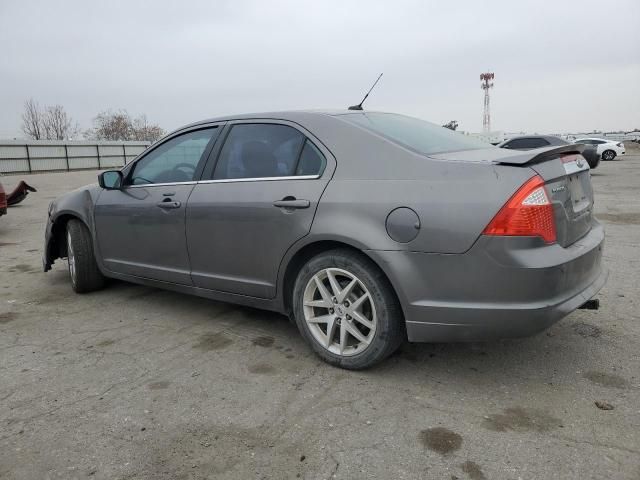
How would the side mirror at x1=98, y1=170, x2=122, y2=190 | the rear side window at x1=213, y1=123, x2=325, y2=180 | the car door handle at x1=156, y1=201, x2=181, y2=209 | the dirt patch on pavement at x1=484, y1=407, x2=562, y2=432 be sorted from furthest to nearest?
the side mirror at x1=98, y1=170, x2=122, y2=190 < the car door handle at x1=156, y1=201, x2=181, y2=209 < the rear side window at x1=213, y1=123, x2=325, y2=180 < the dirt patch on pavement at x1=484, y1=407, x2=562, y2=432

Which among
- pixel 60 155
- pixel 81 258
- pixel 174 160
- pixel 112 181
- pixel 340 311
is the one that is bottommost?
pixel 340 311

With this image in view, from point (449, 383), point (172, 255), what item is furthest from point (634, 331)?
point (172, 255)

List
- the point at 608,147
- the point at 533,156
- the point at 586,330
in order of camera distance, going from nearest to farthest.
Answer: the point at 533,156 → the point at 586,330 → the point at 608,147

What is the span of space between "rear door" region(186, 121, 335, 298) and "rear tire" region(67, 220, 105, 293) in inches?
60.3

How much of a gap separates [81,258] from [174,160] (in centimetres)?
147

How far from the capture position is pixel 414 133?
133 inches

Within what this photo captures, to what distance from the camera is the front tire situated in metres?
2.90

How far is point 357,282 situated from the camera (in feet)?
9.80

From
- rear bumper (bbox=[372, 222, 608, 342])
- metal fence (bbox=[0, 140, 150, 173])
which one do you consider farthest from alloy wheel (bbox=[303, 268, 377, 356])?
metal fence (bbox=[0, 140, 150, 173])

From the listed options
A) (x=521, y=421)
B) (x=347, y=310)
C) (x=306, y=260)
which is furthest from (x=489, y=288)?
(x=306, y=260)

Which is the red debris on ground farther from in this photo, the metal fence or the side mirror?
the metal fence

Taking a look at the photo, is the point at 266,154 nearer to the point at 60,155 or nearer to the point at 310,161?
the point at 310,161

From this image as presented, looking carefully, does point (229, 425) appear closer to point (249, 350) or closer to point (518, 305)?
point (249, 350)

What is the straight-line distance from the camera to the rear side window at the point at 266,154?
3.30m
